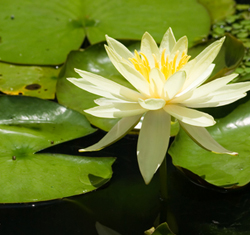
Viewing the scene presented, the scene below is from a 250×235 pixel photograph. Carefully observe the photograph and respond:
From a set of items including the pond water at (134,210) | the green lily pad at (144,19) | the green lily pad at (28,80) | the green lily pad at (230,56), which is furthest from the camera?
→ the green lily pad at (144,19)

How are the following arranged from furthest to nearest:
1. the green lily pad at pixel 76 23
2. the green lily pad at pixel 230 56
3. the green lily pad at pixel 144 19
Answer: the green lily pad at pixel 144 19
the green lily pad at pixel 76 23
the green lily pad at pixel 230 56

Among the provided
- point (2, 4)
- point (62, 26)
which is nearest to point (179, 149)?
point (62, 26)

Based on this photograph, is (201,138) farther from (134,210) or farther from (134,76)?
(134,210)

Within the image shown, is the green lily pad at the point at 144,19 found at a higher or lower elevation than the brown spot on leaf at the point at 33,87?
higher

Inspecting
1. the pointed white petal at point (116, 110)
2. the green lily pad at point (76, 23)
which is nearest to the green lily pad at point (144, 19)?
the green lily pad at point (76, 23)

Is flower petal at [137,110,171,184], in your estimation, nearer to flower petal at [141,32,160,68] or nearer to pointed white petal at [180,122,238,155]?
pointed white petal at [180,122,238,155]

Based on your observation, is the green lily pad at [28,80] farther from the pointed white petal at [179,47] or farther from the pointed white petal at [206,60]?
the pointed white petal at [206,60]

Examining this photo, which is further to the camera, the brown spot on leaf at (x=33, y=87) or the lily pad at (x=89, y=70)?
the brown spot on leaf at (x=33, y=87)
